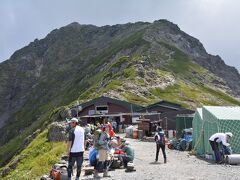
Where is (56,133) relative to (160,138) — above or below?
above

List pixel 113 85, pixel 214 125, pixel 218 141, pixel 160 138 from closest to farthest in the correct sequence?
pixel 160 138
pixel 218 141
pixel 214 125
pixel 113 85

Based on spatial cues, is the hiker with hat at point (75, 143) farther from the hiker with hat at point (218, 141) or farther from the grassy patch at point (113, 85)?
the grassy patch at point (113, 85)

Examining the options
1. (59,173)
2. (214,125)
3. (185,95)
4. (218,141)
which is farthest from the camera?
(185,95)

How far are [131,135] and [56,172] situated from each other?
40036 millimetres

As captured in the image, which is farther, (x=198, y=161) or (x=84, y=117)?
(x=84, y=117)

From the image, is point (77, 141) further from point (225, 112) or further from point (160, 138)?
point (225, 112)

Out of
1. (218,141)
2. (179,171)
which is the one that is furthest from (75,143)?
(218,141)

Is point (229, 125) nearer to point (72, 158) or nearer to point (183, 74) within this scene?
point (72, 158)

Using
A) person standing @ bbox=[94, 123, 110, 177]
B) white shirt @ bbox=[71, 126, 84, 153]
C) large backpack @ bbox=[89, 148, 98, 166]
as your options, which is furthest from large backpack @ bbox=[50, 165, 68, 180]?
white shirt @ bbox=[71, 126, 84, 153]

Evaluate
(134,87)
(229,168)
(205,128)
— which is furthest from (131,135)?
(134,87)

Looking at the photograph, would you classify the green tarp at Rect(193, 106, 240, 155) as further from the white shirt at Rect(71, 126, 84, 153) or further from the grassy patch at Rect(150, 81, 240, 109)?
the grassy patch at Rect(150, 81, 240, 109)

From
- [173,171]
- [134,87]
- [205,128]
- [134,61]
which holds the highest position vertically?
[134,61]

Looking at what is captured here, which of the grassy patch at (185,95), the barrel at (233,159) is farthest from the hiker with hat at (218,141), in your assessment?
the grassy patch at (185,95)

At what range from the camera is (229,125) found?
34062mm
